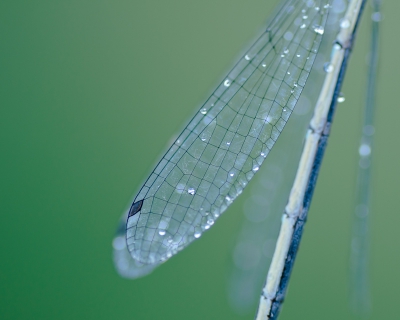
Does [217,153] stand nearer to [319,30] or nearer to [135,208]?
[135,208]

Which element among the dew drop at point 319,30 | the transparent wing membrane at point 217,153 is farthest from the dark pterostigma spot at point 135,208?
the dew drop at point 319,30

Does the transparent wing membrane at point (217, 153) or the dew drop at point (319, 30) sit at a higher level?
the dew drop at point (319, 30)

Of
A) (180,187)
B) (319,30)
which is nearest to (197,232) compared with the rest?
Result: (180,187)

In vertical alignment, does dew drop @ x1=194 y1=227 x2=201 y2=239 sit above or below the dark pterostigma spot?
above

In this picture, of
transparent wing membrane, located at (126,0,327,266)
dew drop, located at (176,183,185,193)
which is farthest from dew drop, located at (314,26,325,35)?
dew drop, located at (176,183,185,193)

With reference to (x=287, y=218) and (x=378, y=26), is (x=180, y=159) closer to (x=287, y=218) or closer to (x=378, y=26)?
(x=287, y=218)

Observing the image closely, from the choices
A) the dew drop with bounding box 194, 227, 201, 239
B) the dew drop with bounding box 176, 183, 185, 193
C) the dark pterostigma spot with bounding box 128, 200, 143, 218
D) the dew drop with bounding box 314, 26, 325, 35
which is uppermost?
the dew drop with bounding box 314, 26, 325, 35

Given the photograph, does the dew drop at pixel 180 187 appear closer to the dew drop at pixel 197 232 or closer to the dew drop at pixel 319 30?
the dew drop at pixel 197 232

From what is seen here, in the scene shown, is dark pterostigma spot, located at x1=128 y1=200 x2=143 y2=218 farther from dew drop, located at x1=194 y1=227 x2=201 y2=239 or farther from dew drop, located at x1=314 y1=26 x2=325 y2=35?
dew drop, located at x1=314 y1=26 x2=325 y2=35
